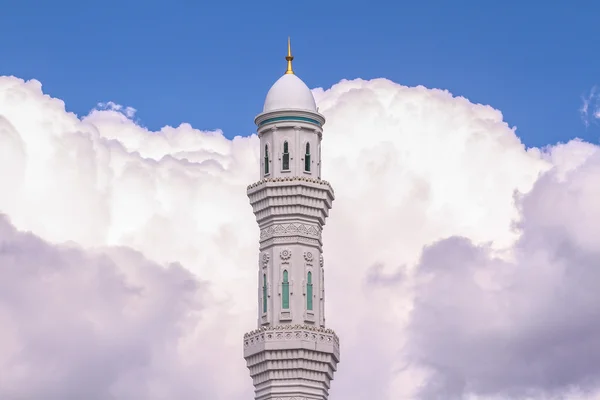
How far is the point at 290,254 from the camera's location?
150m

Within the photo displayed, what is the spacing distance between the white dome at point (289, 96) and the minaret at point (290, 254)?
6 centimetres

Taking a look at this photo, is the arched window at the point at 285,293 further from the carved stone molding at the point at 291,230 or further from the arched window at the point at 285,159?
the arched window at the point at 285,159

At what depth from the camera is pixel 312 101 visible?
504 feet

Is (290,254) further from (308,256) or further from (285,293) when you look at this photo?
(285,293)

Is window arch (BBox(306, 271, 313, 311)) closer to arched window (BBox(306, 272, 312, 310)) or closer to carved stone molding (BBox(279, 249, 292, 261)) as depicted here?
arched window (BBox(306, 272, 312, 310))

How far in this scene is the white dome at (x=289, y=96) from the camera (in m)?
152

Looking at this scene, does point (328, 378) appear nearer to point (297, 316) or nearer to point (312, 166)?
point (297, 316)

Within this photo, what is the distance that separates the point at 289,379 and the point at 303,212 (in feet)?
35.8

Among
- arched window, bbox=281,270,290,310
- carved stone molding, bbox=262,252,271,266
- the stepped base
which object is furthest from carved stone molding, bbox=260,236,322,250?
the stepped base

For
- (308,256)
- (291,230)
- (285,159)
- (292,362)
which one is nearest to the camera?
(292,362)

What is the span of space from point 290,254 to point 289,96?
34.4 feet

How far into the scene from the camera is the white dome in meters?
152

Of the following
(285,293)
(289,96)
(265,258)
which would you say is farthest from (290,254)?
(289,96)

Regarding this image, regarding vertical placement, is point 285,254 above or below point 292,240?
below
